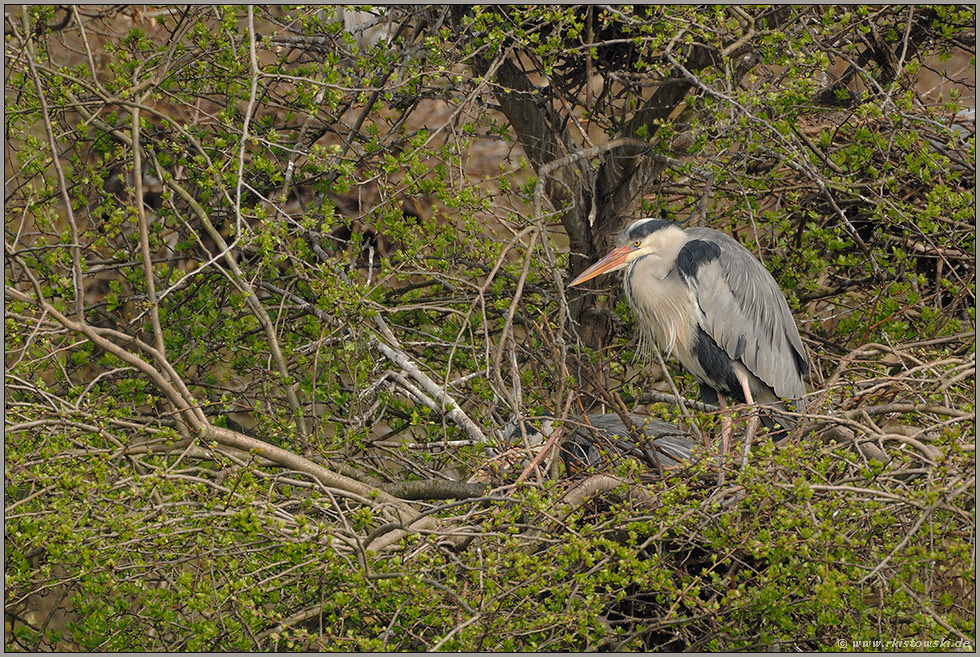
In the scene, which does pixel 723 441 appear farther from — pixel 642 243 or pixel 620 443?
pixel 642 243

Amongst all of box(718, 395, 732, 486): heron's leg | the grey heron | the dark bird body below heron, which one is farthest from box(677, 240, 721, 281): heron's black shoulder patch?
box(718, 395, 732, 486): heron's leg

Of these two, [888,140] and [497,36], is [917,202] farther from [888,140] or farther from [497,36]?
[497,36]

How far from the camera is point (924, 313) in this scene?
3422mm

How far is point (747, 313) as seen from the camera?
12.7ft

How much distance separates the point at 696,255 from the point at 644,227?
23cm

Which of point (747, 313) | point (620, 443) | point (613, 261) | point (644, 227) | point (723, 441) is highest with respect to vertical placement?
point (644, 227)

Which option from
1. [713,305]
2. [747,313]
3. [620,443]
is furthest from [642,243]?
[620,443]

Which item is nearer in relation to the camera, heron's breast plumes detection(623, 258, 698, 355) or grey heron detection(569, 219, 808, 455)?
grey heron detection(569, 219, 808, 455)

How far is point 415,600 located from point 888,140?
235 centimetres

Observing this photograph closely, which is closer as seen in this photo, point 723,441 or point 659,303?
point 723,441

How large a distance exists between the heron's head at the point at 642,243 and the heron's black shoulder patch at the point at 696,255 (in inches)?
2.9

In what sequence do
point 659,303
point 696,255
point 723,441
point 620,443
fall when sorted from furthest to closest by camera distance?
point 659,303, point 696,255, point 620,443, point 723,441

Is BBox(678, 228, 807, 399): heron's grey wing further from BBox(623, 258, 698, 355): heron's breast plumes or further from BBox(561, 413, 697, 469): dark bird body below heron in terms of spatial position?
BBox(561, 413, 697, 469): dark bird body below heron

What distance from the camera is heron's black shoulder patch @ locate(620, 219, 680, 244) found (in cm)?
388
